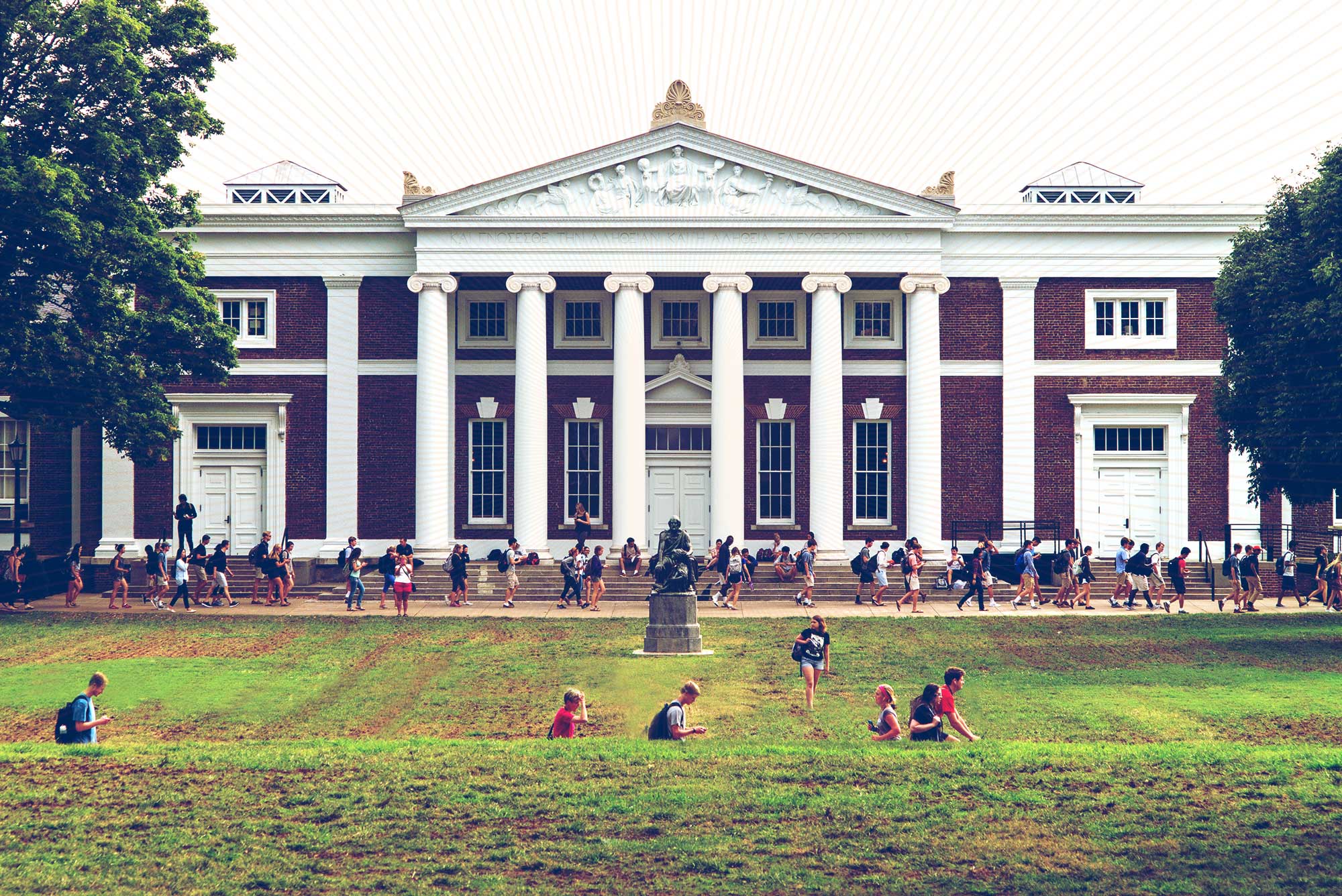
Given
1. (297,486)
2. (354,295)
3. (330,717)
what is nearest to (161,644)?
(330,717)

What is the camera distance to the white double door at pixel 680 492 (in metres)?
37.3

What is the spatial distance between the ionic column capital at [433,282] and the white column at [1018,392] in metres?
15.8

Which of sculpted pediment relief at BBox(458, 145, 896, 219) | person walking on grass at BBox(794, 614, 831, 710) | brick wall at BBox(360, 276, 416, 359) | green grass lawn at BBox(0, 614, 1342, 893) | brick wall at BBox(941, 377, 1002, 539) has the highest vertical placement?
sculpted pediment relief at BBox(458, 145, 896, 219)

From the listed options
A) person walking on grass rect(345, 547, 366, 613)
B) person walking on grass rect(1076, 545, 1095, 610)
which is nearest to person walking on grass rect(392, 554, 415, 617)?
person walking on grass rect(345, 547, 366, 613)

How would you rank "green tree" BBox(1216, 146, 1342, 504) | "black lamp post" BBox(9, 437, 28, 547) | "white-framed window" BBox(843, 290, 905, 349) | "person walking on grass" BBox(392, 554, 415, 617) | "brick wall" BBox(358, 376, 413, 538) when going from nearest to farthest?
1. "green tree" BBox(1216, 146, 1342, 504)
2. "person walking on grass" BBox(392, 554, 415, 617)
3. "black lamp post" BBox(9, 437, 28, 547)
4. "brick wall" BBox(358, 376, 413, 538)
5. "white-framed window" BBox(843, 290, 905, 349)

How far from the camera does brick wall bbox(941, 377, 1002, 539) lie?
3606cm

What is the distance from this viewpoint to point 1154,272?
35.8m

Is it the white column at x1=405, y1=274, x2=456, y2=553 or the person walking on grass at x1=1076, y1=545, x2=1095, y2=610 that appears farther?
the white column at x1=405, y1=274, x2=456, y2=553

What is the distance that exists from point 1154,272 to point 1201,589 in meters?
9.25

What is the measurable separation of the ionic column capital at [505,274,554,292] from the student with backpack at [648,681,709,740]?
20499mm

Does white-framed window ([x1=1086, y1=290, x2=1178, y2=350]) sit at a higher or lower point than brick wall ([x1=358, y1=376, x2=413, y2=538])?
higher

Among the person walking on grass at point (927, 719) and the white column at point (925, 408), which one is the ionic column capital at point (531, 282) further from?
the person walking on grass at point (927, 719)

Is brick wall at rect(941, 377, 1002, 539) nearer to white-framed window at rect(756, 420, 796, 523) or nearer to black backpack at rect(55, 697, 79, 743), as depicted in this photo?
white-framed window at rect(756, 420, 796, 523)

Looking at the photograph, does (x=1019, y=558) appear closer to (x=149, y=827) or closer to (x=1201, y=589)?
(x=1201, y=589)
